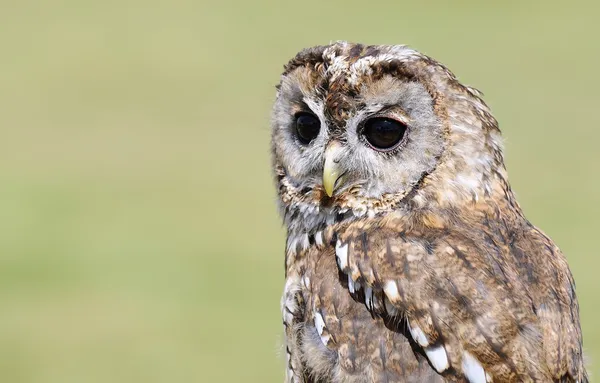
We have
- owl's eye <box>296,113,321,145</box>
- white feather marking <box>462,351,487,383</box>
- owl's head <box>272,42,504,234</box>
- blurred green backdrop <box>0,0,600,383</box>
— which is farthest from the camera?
blurred green backdrop <box>0,0,600,383</box>

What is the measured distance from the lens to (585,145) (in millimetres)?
17172

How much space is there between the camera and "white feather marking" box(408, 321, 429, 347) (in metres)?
3.74

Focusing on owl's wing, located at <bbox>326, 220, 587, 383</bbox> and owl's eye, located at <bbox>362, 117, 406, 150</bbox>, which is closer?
owl's wing, located at <bbox>326, 220, 587, 383</bbox>

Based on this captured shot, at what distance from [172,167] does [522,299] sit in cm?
1277

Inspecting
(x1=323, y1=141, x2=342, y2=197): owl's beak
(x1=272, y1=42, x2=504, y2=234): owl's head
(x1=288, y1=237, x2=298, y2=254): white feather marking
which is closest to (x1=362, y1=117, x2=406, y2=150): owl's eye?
(x1=272, y1=42, x2=504, y2=234): owl's head

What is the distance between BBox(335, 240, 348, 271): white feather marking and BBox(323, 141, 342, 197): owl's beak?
0.25 metres

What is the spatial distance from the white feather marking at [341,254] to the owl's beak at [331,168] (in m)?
0.25

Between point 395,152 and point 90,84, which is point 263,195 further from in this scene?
point 395,152

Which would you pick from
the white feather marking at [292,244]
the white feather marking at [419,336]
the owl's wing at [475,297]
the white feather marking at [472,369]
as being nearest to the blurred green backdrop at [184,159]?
the white feather marking at [292,244]

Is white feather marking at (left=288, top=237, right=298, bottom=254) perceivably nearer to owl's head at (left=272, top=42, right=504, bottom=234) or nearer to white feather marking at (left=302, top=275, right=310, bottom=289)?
owl's head at (left=272, top=42, right=504, bottom=234)

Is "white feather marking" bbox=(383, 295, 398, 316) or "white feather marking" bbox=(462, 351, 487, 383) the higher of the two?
"white feather marking" bbox=(383, 295, 398, 316)

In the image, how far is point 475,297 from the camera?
148 inches

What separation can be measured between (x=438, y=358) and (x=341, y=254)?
0.63 m

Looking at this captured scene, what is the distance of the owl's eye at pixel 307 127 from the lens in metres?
4.57
